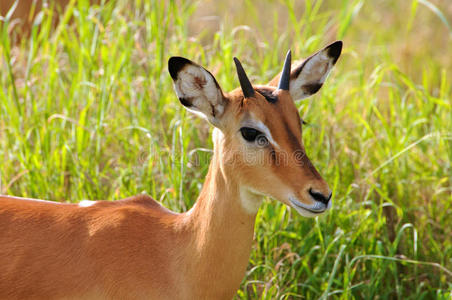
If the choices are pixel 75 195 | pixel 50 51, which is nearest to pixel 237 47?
pixel 50 51

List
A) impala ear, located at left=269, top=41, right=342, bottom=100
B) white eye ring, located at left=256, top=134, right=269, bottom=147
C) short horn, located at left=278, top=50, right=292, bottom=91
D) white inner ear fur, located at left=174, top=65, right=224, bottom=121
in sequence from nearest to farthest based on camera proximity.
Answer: white eye ring, located at left=256, top=134, right=269, bottom=147 < white inner ear fur, located at left=174, top=65, right=224, bottom=121 < short horn, located at left=278, top=50, right=292, bottom=91 < impala ear, located at left=269, top=41, right=342, bottom=100

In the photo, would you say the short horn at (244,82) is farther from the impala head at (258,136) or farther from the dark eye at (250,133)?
the dark eye at (250,133)

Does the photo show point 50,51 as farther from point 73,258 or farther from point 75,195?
point 73,258

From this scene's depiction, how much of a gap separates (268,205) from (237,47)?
1.99 m

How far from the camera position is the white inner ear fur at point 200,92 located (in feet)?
11.5

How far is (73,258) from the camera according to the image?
351cm

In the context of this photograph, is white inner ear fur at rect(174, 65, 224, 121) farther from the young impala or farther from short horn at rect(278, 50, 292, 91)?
short horn at rect(278, 50, 292, 91)

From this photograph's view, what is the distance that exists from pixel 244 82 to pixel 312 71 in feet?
2.13

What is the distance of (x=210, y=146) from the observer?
5.13 m

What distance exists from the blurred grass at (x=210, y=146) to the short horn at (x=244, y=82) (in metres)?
1.05

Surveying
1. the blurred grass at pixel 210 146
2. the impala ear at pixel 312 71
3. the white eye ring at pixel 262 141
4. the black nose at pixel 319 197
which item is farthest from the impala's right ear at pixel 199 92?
the blurred grass at pixel 210 146

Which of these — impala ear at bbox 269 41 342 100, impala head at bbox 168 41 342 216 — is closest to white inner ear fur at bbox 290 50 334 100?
impala ear at bbox 269 41 342 100

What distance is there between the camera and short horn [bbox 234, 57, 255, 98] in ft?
11.3

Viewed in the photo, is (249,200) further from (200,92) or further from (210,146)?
(210,146)
